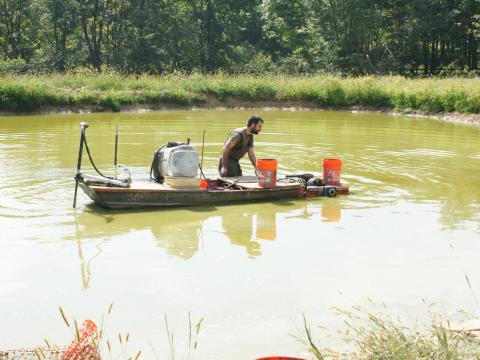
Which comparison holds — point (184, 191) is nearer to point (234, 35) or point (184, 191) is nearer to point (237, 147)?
point (237, 147)

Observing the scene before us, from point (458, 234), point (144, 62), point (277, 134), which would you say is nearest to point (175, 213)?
point (458, 234)

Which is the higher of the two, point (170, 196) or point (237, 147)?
point (237, 147)

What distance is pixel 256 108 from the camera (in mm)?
32000

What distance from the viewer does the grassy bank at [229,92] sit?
27250 mm

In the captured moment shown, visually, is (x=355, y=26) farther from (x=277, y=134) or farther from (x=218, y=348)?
(x=218, y=348)

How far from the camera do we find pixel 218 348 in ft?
17.7

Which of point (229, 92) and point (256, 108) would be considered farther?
point (229, 92)

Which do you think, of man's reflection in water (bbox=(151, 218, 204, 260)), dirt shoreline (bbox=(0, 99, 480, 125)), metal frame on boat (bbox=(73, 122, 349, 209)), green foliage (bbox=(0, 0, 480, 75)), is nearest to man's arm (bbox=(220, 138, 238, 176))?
metal frame on boat (bbox=(73, 122, 349, 209))

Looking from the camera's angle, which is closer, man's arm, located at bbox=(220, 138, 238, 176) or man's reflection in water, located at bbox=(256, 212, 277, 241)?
man's reflection in water, located at bbox=(256, 212, 277, 241)

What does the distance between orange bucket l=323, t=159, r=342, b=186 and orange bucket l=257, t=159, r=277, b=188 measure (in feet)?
3.59

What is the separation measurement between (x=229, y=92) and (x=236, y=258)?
2501 cm

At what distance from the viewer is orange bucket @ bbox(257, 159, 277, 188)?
10.6m

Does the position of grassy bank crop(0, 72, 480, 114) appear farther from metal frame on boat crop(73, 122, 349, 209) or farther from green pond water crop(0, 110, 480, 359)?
metal frame on boat crop(73, 122, 349, 209)

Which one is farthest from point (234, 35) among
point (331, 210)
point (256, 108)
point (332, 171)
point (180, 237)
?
point (180, 237)
